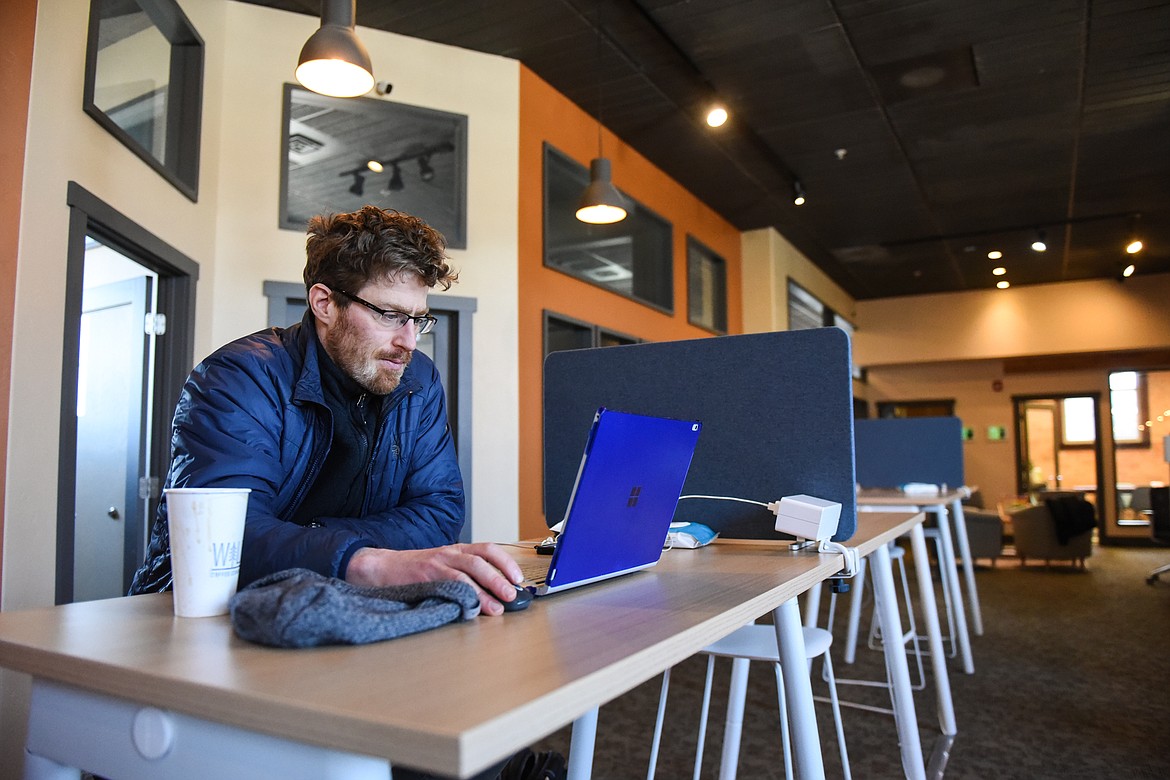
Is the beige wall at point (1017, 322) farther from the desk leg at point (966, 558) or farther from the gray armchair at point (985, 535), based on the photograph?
the desk leg at point (966, 558)

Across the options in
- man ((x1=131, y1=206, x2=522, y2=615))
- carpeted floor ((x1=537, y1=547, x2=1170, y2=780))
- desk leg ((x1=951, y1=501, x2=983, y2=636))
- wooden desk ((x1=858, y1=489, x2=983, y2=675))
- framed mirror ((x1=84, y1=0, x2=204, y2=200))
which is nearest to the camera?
man ((x1=131, y1=206, x2=522, y2=615))

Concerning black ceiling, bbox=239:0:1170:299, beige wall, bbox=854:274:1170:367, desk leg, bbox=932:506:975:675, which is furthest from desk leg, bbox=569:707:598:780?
beige wall, bbox=854:274:1170:367

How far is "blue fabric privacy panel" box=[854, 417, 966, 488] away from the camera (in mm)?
4270

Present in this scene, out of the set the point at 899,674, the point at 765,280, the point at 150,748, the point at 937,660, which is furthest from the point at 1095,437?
the point at 150,748

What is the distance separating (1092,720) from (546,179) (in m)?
3.81

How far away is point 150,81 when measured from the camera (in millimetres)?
3406

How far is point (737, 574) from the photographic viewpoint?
114cm

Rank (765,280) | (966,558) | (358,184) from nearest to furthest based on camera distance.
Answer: (966,558), (358,184), (765,280)

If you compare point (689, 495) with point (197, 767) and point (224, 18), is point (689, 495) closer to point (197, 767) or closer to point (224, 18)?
point (197, 767)

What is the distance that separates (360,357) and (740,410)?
75 cm

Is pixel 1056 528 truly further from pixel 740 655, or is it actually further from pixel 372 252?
pixel 372 252

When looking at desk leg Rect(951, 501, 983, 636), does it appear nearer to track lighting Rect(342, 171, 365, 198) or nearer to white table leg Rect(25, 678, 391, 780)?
white table leg Rect(25, 678, 391, 780)

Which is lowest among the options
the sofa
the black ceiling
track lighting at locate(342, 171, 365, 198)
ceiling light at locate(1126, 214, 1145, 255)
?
the sofa

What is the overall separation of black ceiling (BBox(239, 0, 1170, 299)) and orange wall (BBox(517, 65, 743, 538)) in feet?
0.46
